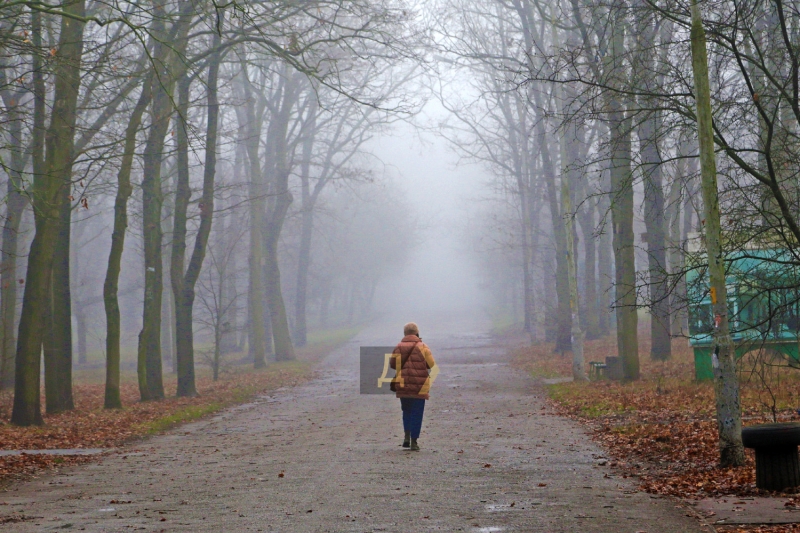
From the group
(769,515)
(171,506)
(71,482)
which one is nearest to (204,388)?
(71,482)

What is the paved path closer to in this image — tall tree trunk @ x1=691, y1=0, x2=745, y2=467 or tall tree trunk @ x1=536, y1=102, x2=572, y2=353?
tall tree trunk @ x1=691, y1=0, x2=745, y2=467

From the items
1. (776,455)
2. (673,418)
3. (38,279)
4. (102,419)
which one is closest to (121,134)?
(38,279)

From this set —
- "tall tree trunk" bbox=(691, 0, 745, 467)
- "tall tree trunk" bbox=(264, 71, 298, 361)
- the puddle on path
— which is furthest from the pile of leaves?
"tall tree trunk" bbox=(691, 0, 745, 467)

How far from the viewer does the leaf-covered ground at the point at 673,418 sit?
29.0ft

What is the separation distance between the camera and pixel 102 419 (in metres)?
17.0

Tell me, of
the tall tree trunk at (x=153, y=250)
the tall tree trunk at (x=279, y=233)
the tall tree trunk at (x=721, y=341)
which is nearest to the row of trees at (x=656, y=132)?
the tall tree trunk at (x=721, y=341)

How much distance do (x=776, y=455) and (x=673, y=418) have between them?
6.01 metres

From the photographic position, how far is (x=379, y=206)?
76.2m

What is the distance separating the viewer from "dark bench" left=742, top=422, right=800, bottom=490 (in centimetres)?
801

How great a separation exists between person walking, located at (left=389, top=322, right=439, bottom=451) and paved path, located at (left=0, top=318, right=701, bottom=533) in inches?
14.1

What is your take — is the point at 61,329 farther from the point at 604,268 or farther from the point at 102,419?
the point at 604,268

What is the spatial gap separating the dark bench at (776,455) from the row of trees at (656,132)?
0.94 meters

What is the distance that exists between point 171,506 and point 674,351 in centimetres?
2235

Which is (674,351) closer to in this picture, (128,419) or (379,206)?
(128,419)
